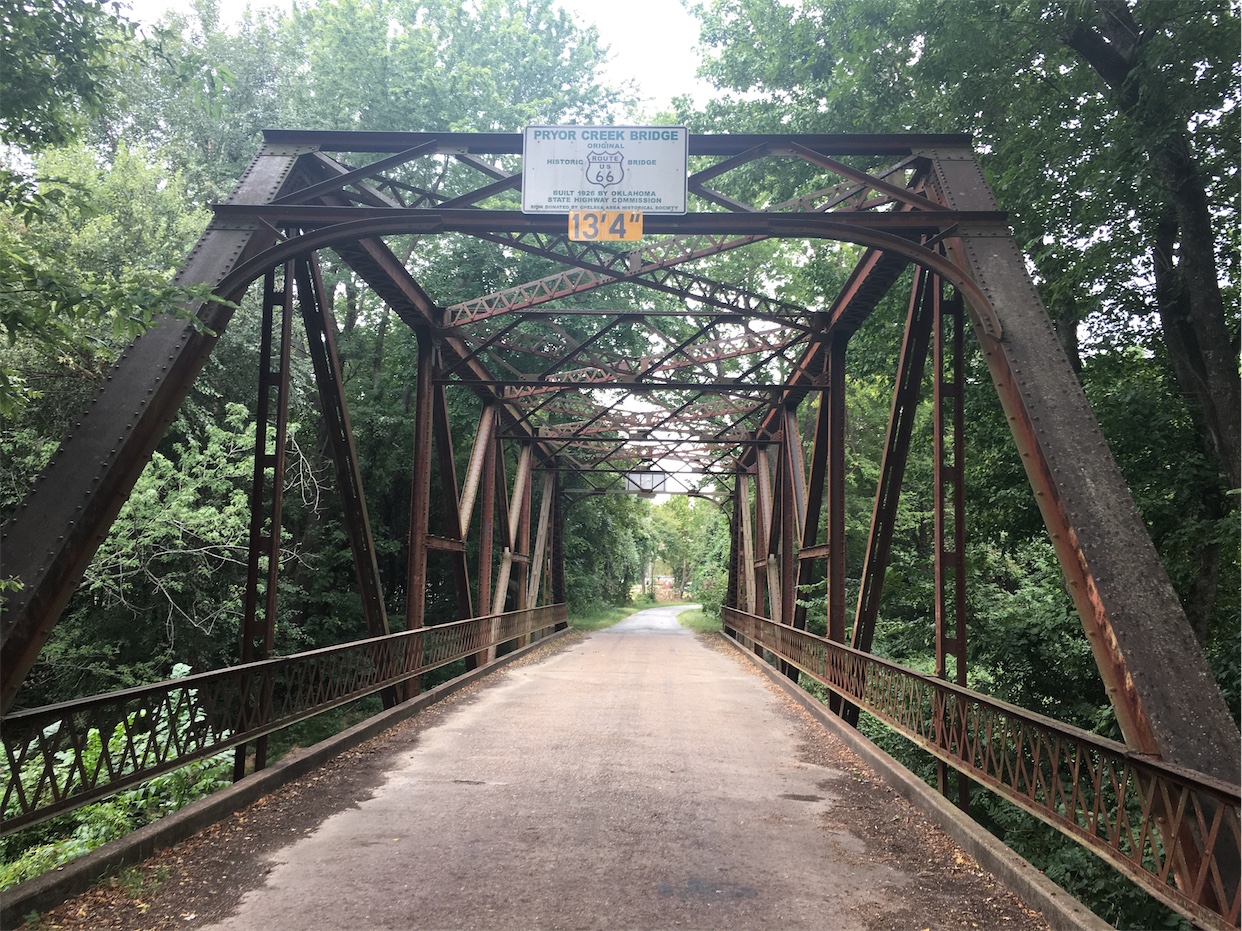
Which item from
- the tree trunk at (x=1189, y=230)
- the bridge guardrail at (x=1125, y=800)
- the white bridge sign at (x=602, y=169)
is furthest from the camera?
the tree trunk at (x=1189, y=230)

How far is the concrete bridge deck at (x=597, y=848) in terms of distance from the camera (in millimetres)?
3967

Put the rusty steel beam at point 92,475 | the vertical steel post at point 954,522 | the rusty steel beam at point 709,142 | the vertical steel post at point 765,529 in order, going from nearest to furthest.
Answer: the rusty steel beam at point 92,475, the vertical steel post at point 954,522, the rusty steel beam at point 709,142, the vertical steel post at point 765,529

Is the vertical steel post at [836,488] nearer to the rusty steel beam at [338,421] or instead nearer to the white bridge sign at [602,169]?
the rusty steel beam at [338,421]

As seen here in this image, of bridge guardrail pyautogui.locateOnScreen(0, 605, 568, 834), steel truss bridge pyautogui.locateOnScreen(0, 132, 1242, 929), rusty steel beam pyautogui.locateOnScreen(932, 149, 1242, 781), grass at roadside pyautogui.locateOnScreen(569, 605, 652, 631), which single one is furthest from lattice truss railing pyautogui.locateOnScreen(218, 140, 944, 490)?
grass at roadside pyautogui.locateOnScreen(569, 605, 652, 631)

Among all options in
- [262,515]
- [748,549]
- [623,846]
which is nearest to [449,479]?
[262,515]

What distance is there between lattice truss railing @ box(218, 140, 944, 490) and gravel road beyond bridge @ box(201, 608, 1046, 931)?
163 inches

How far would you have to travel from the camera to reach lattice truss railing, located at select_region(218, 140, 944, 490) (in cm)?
656

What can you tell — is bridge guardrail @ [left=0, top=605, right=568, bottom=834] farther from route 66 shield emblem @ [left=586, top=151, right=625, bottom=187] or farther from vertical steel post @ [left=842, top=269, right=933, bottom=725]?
vertical steel post @ [left=842, top=269, right=933, bottom=725]

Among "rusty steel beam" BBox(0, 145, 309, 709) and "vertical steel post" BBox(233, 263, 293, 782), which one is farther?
"vertical steel post" BBox(233, 263, 293, 782)

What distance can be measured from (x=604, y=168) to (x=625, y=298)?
49.4 feet

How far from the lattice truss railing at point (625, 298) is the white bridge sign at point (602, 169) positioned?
0.26 metres

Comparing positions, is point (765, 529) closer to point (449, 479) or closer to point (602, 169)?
point (449, 479)

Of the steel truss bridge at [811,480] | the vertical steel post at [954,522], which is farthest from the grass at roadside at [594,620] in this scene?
the vertical steel post at [954,522]

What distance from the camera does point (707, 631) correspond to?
3186cm
